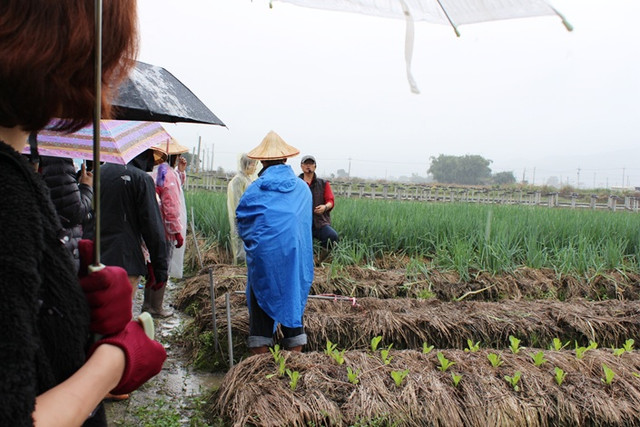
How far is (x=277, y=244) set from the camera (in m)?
3.33

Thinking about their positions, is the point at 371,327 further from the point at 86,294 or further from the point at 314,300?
the point at 86,294

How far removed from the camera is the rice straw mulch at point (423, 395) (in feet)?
8.29

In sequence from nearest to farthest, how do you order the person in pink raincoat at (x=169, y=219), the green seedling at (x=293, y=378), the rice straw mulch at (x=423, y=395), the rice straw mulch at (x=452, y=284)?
the rice straw mulch at (x=423, y=395) → the green seedling at (x=293, y=378) → the person in pink raincoat at (x=169, y=219) → the rice straw mulch at (x=452, y=284)

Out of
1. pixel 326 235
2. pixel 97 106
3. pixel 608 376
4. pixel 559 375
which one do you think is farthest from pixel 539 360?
pixel 326 235

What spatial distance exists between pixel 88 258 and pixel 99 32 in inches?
14.0

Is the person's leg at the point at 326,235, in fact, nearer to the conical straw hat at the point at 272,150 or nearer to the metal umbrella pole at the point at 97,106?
the conical straw hat at the point at 272,150

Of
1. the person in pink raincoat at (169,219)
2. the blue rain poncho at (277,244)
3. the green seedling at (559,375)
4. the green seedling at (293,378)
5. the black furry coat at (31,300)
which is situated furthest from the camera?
the person in pink raincoat at (169,219)

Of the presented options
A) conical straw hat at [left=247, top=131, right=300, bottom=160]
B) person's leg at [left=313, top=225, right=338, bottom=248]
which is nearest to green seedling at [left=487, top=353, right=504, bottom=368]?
conical straw hat at [left=247, top=131, right=300, bottom=160]

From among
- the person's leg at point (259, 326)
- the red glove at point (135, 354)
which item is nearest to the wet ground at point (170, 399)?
the person's leg at point (259, 326)

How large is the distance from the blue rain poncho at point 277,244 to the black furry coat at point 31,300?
2.52 meters

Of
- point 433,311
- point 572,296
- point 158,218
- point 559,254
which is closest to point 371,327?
point 433,311

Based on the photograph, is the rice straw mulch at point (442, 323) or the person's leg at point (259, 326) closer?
the person's leg at point (259, 326)

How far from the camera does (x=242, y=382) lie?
2.78 metres

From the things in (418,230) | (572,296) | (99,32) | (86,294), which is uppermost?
(99,32)
